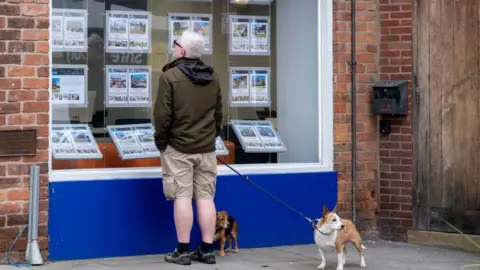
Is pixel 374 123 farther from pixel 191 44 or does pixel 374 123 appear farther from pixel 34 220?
pixel 34 220

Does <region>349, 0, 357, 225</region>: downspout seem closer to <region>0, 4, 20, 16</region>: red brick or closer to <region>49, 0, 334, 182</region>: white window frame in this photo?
<region>49, 0, 334, 182</region>: white window frame

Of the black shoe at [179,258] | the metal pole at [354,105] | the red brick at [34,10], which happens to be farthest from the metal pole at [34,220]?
the metal pole at [354,105]

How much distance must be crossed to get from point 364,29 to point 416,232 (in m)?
2.04

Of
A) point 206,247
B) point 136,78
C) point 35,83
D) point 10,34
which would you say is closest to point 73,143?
point 35,83

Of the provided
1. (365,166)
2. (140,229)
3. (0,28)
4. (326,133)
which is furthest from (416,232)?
(0,28)

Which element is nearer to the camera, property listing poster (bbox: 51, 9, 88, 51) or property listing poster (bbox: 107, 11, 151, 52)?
property listing poster (bbox: 51, 9, 88, 51)

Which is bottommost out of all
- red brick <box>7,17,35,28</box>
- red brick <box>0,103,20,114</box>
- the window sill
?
the window sill

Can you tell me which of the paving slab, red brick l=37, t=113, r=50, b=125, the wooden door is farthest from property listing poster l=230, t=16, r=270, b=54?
red brick l=37, t=113, r=50, b=125

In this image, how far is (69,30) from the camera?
7.12 meters

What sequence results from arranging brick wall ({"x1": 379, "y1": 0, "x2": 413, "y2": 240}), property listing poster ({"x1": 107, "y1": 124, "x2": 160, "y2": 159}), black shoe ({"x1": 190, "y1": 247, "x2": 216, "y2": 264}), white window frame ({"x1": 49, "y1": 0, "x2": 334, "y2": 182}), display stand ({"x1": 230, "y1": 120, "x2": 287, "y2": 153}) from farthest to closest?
1. brick wall ({"x1": 379, "y1": 0, "x2": 413, "y2": 240})
2. display stand ({"x1": 230, "y1": 120, "x2": 287, "y2": 153})
3. white window frame ({"x1": 49, "y1": 0, "x2": 334, "y2": 182})
4. property listing poster ({"x1": 107, "y1": 124, "x2": 160, "y2": 159})
5. black shoe ({"x1": 190, "y1": 247, "x2": 216, "y2": 264})

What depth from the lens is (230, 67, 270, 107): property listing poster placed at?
7.91 metres

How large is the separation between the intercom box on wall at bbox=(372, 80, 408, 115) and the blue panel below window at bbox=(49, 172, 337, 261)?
798mm

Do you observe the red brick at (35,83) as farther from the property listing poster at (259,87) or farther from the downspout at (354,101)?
the downspout at (354,101)

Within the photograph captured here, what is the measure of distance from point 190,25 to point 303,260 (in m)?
2.41
